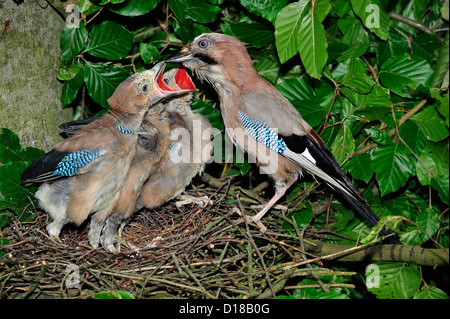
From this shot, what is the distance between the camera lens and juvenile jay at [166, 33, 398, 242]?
12.1 ft

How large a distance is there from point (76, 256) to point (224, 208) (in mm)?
1165

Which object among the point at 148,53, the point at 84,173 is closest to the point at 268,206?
the point at 84,173

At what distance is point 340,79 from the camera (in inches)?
152

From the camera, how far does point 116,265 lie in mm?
3445

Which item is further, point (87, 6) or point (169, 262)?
point (87, 6)

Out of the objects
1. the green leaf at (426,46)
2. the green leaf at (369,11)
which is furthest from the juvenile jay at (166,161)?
the green leaf at (426,46)

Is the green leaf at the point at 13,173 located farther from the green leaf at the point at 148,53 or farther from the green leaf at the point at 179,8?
the green leaf at the point at 179,8

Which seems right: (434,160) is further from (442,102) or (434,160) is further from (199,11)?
(199,11)

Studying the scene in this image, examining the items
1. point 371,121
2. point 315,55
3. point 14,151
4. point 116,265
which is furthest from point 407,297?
point 14,151

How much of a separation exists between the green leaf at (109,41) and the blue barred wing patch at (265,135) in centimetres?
106

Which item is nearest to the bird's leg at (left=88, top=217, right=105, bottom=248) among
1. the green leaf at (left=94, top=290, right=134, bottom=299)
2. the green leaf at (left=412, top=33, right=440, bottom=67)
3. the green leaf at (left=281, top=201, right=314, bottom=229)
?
the green leaf at (left=94, top=290, right=134, bottom=299)

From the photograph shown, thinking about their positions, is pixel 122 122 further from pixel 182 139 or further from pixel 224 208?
pixel 224 208

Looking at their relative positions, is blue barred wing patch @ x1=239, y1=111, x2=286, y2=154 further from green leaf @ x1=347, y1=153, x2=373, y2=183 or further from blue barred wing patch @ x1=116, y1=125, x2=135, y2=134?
blue barred wing patch @ x1=116, y1=125, x2=135, y2=134

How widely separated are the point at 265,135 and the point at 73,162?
52.5 inches
